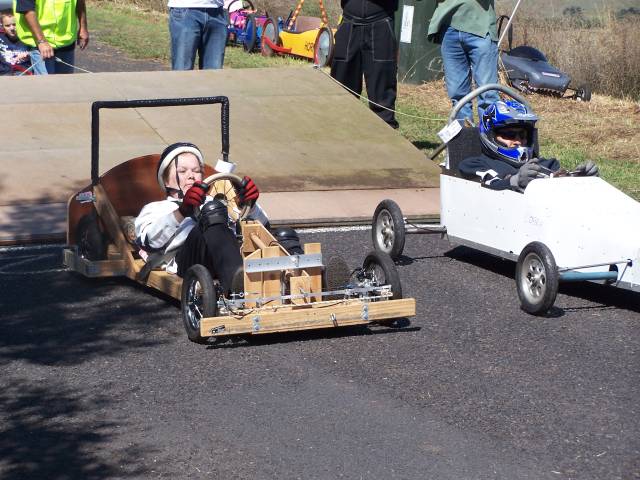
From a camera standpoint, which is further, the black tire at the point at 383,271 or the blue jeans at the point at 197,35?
the blue jeans at the point at 197,35

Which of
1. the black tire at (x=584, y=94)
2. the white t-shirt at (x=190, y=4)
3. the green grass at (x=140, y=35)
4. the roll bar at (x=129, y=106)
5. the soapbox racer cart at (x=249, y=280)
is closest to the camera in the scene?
the soapbox racer cart at (x=249, y=280)

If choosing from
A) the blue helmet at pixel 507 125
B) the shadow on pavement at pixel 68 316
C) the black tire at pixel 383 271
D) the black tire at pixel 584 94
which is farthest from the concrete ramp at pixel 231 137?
the black tire at pixel 584 94

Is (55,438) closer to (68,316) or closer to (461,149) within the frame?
(68,316)

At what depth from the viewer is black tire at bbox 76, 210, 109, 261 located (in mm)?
7324

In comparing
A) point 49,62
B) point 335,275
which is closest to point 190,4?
point 49,62

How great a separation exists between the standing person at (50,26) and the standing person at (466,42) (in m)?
3.45

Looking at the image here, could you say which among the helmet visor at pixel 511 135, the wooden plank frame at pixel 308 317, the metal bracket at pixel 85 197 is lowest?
the wooden plank frame at pixel 308 317

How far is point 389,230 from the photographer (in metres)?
8.11

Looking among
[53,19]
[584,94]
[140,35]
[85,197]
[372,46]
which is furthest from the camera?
[140,35]

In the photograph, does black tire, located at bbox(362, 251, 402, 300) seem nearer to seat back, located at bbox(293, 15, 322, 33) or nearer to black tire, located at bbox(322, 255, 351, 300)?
black tire, located at bbox(322, 255, 351, 300)

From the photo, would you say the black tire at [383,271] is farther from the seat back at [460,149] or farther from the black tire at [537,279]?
the seat back at [460,149]

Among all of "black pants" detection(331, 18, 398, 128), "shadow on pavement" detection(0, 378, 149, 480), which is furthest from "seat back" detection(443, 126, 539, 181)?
"black pants" detection(331, 18, 398, 128)

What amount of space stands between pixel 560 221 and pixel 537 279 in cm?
42

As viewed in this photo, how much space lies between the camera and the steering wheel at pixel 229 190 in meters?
6.83
